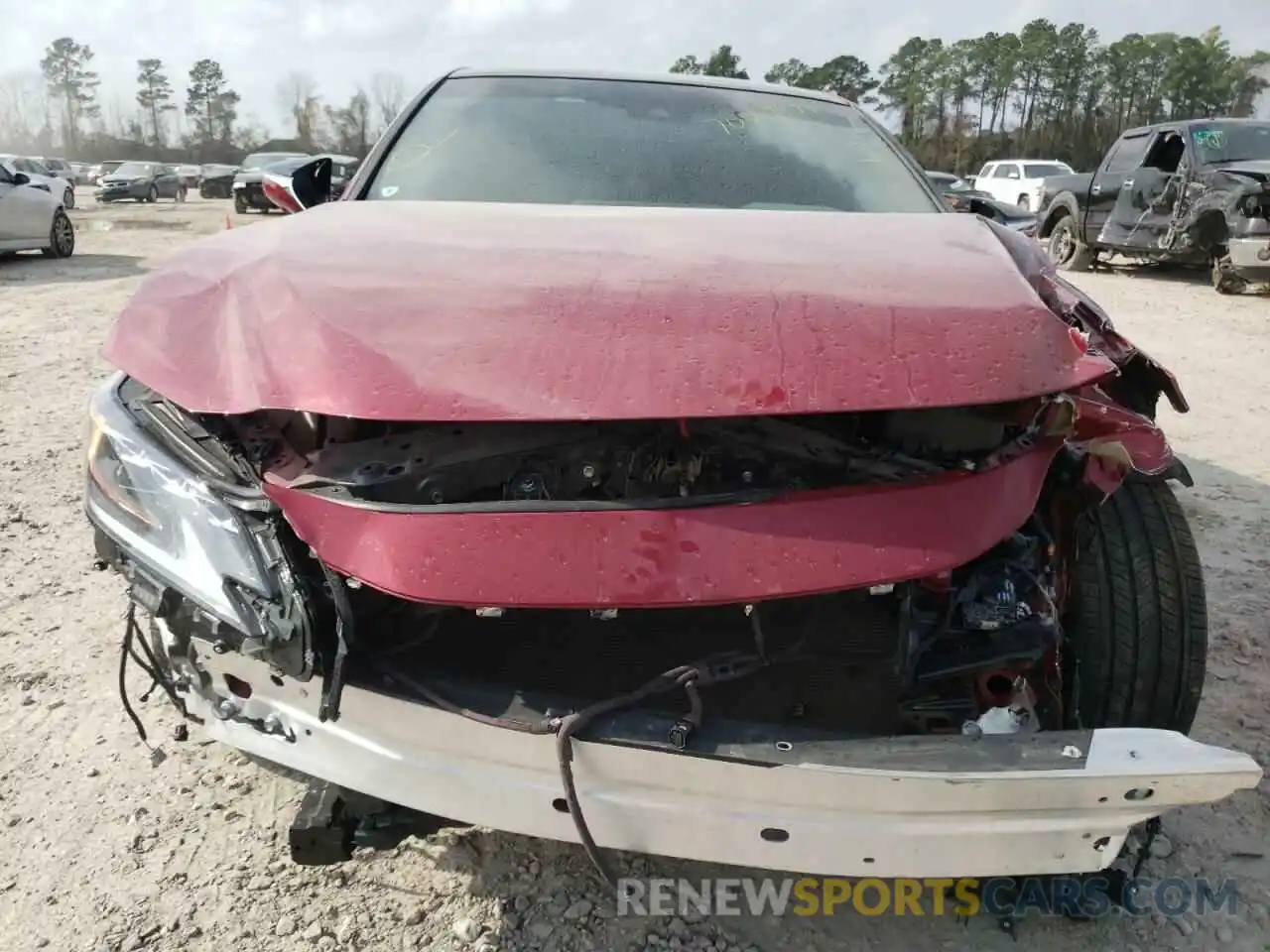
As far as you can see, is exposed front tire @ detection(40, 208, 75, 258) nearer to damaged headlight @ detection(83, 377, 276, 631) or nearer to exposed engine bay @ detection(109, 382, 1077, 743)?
damaged headlight @ detection(83, 377, 276, 631)

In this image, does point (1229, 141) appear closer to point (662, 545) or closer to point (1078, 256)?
point (1078, 256)

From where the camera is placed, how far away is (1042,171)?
21.2 metres

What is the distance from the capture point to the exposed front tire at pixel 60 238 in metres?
12.3

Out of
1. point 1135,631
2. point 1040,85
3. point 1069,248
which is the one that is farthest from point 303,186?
point 1040,85

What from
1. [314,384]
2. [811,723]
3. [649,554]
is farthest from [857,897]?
[314,384]

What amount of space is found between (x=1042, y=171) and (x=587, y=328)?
22689 millimetres

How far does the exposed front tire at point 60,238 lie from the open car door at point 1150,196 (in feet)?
43.2

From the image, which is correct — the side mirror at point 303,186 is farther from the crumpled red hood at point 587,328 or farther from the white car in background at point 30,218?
the white car in background at point 30,218

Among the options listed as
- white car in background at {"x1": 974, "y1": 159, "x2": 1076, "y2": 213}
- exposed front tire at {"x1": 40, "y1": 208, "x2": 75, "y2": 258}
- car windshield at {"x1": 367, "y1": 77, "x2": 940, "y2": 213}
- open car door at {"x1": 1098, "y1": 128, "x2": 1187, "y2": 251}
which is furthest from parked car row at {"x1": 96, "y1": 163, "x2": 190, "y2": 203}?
car windshield at {"x1": 367, "y1": 77, "x2": 940, "y2": 213}

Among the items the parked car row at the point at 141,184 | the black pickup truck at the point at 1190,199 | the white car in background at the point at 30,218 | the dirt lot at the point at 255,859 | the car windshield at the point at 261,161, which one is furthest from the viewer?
the parked car row at the point at 141,184

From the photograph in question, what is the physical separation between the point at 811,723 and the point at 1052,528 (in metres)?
0.64

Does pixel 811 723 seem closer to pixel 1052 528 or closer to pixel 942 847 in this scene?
pixel 942 847

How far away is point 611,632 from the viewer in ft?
5.63

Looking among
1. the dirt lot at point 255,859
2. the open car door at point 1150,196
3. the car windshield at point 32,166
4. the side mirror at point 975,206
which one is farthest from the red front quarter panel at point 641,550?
the car windshield at point 32,166
